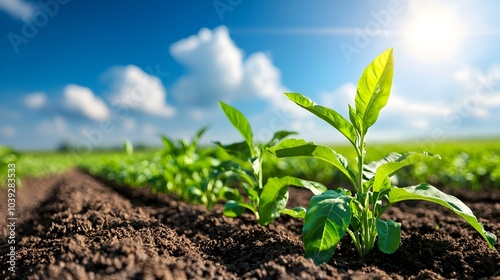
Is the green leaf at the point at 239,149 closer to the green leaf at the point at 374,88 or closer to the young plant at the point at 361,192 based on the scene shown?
Answer: the young plant at the point at 361,192

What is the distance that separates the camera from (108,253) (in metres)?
2.09

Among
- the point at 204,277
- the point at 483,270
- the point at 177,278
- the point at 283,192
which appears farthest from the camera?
the point at 283,192

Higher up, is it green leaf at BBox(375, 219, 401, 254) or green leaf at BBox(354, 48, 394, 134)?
green leaf at BBox(354, 48, 394, 134)

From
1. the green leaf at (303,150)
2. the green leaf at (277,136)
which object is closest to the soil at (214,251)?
the green leaf at (303,150)

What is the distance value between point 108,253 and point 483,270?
2177 millimetres

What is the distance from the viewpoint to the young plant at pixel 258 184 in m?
2.77

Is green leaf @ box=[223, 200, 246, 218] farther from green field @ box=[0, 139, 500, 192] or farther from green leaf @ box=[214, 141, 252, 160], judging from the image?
green field @ box=[0, 139, 500, 192]

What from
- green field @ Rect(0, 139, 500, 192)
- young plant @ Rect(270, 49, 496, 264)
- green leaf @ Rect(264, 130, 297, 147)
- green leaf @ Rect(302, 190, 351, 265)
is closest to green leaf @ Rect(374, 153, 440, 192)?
young plant @ Rect(270, 49, 496, 264)

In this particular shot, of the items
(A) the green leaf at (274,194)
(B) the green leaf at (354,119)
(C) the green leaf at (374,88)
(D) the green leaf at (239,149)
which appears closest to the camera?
(C) the green leaf at (374,88)

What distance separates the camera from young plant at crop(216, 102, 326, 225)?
2773 millimetres

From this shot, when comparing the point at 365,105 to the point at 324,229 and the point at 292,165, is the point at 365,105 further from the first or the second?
Answer: the point at 292,165

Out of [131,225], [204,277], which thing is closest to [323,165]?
[131,225]

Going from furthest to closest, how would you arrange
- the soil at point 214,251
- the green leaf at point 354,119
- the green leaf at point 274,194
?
the green leaf at point 274,194, the green leaf at point 354,119, the soil at point 214,251

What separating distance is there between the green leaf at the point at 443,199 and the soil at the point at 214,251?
0.84 ft
